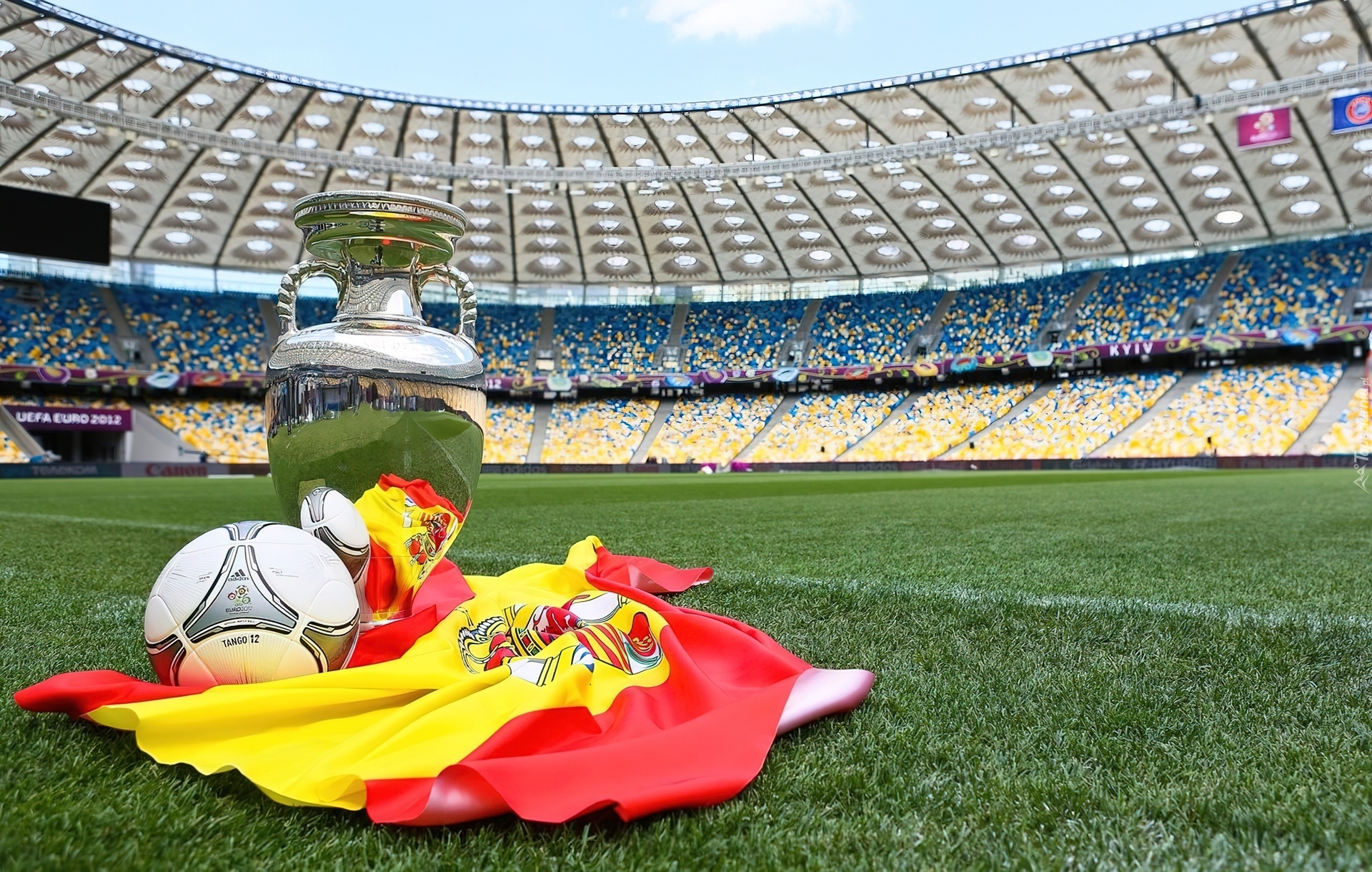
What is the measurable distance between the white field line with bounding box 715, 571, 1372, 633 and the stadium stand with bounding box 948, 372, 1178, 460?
3028cm

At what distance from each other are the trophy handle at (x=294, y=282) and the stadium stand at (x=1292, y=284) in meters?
36.3

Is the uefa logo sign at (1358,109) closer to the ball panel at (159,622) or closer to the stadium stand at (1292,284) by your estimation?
the stadium stand at (1292,284)

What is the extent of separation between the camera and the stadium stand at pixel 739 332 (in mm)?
41062

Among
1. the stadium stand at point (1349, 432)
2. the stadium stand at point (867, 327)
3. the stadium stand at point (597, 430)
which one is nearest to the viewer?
the stadium stand at point (1349, 432)

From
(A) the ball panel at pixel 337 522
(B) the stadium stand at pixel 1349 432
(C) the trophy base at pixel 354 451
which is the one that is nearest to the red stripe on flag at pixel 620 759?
(A) the ball panel at pixel 337 522

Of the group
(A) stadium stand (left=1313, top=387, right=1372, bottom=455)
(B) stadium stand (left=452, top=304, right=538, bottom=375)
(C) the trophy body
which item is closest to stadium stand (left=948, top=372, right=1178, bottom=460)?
(A) stadium stand (left=1313, top=387, right=1372, bottom=455)

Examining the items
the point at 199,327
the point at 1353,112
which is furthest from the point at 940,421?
the point at 199,327

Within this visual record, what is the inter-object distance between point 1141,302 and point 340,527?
127 feet

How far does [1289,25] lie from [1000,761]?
2605 centimetres

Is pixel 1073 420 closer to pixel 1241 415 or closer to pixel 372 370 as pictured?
pixel 1241 415

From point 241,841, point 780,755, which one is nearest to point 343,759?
point 241,841

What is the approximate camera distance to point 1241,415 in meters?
30.6

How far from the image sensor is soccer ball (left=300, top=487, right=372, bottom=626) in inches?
87.3

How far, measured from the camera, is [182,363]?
36.3m
